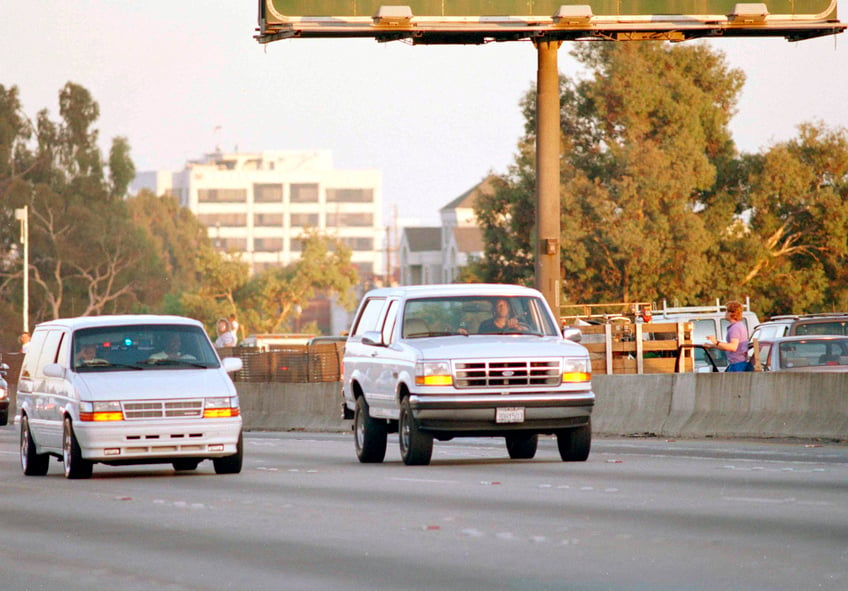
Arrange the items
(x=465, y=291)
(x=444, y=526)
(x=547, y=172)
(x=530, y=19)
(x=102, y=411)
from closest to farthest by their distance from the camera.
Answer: (x=444, y=526) < (x=102, y=411) < (x=465, y=291) < (x=530, y=19) < (x=547, y=172)

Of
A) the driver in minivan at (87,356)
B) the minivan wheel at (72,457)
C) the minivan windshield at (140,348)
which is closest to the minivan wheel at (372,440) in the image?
the minivan windshield at (140,348)

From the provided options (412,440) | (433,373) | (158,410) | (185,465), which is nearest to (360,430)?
(412,440)

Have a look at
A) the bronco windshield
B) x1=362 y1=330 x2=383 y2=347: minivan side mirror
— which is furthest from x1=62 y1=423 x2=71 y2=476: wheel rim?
the bronco windshield

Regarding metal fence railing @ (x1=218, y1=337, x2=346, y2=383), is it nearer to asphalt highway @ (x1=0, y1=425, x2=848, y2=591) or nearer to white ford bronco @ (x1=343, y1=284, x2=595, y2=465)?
white ford bronco @ (x1=343, y1=284, x2=595, y2=465)

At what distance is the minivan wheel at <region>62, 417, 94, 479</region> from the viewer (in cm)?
1856

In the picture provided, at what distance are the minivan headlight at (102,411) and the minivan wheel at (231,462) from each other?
4.41 feet

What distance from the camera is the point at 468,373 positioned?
19.4 metres

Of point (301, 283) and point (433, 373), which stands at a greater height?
point (301, 283)

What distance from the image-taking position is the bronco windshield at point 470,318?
2034 cm

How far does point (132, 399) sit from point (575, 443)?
4715 mm

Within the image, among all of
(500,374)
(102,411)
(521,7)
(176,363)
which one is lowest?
(102,411)

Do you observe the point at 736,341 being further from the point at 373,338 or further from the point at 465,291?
the point at 373,338

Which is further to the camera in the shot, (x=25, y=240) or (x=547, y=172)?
(x=25, y=240)

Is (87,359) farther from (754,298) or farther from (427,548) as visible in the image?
(754,298)
